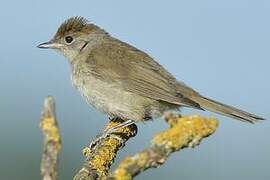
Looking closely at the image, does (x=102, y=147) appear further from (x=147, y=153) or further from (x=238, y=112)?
(x=147, y=153)

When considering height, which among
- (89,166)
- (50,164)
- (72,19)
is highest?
(72,19)

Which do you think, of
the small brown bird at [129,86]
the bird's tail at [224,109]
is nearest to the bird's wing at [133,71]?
the small brown bird at [129,86]

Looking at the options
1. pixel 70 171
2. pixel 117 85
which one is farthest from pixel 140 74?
pixel 70 171

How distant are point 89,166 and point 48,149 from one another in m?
1.59

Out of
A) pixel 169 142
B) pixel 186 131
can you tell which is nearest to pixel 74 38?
pixel 186 131

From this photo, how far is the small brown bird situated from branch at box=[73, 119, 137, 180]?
134 mm

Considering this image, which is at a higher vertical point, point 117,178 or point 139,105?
point 139,105

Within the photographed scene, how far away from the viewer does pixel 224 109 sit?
184 inches

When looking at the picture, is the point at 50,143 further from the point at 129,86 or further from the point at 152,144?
the point at 129,86

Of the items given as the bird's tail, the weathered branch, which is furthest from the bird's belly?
the weathered branch

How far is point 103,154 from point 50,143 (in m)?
2.06

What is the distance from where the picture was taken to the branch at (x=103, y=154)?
9.98 feet

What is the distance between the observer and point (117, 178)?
5.85ft

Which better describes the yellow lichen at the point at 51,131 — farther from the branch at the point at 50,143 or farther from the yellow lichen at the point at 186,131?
the yellow lichen at the point at 186,131
